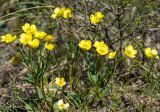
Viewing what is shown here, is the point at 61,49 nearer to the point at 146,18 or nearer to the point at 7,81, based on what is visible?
the point at 7,81

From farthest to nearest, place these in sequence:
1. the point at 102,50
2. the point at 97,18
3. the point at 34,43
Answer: the point at 97,18, the point at 102,50, the point at 34,43

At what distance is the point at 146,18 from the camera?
3.01 metres

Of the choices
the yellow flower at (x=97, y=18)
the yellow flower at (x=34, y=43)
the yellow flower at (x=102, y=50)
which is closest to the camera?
the yellow flower at (x=34, y=43)

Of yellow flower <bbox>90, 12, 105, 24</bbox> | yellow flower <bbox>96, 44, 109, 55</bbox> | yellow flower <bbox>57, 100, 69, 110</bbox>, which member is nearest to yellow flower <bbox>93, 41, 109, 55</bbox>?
yellow flower <bbox>96, 44, 109, 55</bbox>

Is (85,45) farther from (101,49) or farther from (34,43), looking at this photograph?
(34,43)

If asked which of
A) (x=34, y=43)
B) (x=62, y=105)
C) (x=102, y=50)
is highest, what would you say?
(x=34, y=43)

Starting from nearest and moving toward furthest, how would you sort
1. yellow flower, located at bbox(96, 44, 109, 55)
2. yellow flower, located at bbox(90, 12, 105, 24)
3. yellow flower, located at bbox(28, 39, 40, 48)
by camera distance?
yellow flower, located at bbox(28, 39, 40, 48) < yellow flower, located at bbox(96, 44, 109, 55) < yellow flower, located at bbox(90, 12, 105, 24)

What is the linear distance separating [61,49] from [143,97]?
99cm

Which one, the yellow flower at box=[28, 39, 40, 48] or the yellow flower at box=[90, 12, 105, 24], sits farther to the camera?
the yellow flower at box=[90, 12, 105, 24]

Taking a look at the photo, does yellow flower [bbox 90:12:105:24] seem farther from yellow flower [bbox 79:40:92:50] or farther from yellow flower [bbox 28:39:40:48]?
yellow flower [bbox 28:39:40:48]

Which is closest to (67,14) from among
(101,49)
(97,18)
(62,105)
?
(97,18)

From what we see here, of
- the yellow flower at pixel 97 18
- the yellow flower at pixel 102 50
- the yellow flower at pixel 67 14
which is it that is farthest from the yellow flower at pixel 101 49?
the yellow flower at pixel 67 14

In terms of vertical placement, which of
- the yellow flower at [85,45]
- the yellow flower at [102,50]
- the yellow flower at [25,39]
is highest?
the yellow flower at [25,39]

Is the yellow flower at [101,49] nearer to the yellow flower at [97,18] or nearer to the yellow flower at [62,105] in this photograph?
the yellow flower at [97,18]
